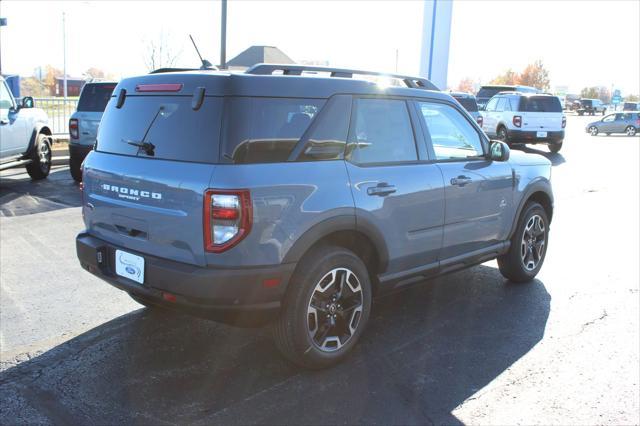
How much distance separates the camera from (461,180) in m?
4.59

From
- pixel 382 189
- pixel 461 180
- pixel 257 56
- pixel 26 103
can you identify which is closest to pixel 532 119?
pixel 26 103

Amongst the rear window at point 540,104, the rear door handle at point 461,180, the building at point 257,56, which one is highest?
the building at point 257,56

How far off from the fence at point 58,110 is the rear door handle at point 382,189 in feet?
52.0

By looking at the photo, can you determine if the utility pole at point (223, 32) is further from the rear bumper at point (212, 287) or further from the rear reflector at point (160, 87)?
the rear bumper at point (212, 287)

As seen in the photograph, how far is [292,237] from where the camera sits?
338 centimetres

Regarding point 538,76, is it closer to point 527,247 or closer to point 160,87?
point 527,247

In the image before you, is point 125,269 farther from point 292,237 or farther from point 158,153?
point 292,237

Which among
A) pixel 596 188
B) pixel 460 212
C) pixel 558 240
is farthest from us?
pixel 596 188

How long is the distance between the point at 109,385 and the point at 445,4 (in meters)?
26.4

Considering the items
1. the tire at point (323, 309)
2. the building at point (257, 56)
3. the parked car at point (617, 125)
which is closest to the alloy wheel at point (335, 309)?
the tire at point (323, 309)

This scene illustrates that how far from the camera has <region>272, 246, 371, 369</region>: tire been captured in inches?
138

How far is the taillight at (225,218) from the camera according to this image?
316 cm

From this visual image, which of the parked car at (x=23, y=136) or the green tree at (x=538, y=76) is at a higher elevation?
the green tree at (x=538, y=76)

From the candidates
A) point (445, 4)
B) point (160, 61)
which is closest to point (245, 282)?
point (445, 4)
